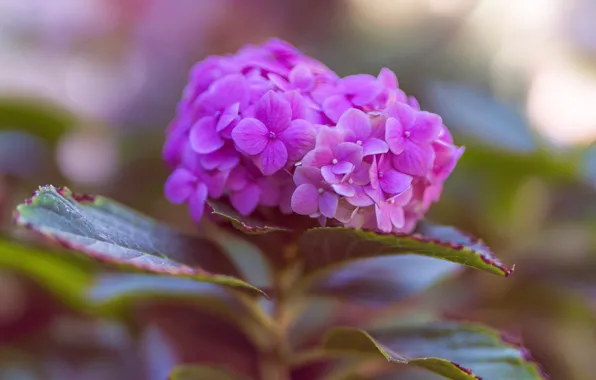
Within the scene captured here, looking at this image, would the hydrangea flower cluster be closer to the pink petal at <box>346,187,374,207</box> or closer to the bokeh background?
the pink petal at <box>346,187,374,207</box>

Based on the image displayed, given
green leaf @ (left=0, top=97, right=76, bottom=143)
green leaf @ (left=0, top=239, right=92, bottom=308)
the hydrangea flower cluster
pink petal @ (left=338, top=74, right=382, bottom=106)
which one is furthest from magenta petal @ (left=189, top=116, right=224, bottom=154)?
green leaf @ (left=0, top=97, right=76, bottom=143)

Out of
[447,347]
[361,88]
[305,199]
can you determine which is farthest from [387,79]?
[447,347]

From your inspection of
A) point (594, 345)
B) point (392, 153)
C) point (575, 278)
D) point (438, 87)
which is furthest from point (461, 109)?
point (392, 153)

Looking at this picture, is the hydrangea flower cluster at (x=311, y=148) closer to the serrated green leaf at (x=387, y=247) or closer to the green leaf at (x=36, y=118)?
the serrated green leaf at (x=387, y=247)

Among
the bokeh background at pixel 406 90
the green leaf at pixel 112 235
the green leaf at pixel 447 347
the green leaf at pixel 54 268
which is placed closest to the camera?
the green leaf at pixel 112 235

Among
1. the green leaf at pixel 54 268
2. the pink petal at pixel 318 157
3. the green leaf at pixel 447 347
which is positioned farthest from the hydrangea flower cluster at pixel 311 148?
the green leaf at pixel 54 268

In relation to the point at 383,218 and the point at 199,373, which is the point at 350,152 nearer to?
the point at 383,218
